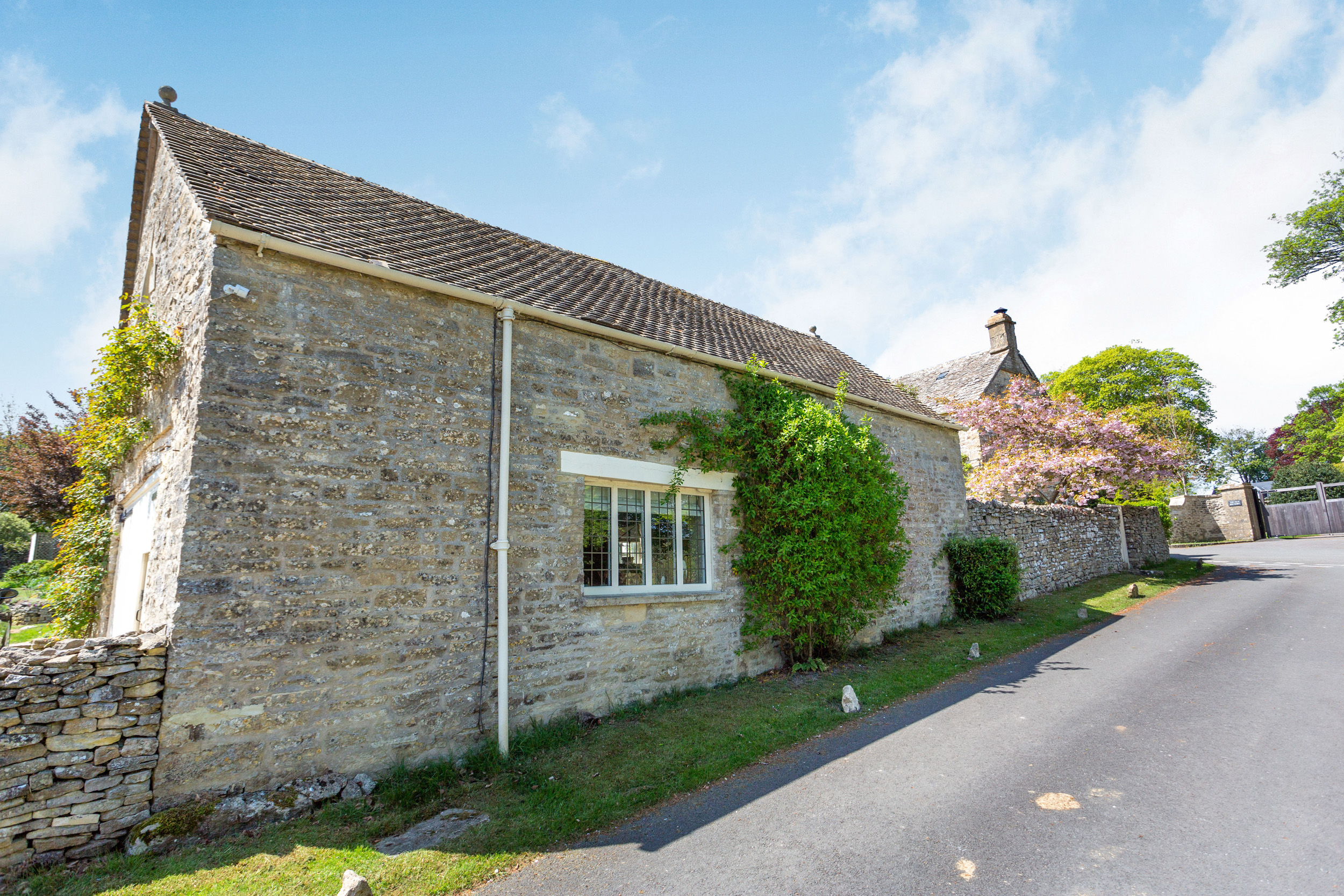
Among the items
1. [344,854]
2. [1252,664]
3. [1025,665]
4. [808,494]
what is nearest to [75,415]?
[344,854]

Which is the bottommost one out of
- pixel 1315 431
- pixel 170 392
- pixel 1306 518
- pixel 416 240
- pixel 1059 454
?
pixel 1306 518

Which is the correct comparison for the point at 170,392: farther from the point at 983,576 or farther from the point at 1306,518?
the point at 1306,518

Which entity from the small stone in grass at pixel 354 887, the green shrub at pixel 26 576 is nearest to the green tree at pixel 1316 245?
the small stone in grass at pixel 354 887

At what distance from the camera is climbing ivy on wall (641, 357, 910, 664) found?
8.77 m

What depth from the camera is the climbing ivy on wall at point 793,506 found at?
8.77 metres

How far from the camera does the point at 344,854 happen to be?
4305mm

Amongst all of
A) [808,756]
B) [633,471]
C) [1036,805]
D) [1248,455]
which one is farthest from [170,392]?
[1248,455]

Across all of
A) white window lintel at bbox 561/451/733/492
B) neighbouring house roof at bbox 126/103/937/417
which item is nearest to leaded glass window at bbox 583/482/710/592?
white window lintel at bbox 561/451/733/492

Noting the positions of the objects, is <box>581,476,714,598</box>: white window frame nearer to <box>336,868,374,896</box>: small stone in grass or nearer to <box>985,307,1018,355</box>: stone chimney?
<box>336,868,374,896</box>: small stone in grass

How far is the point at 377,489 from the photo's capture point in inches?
229

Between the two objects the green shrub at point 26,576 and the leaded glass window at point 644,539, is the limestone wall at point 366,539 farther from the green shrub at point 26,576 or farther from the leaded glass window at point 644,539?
the green shrub at point 26,576

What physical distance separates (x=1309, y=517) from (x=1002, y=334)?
23375 millimetres

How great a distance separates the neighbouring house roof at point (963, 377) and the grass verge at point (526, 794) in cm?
1651

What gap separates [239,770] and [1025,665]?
9846 mm
